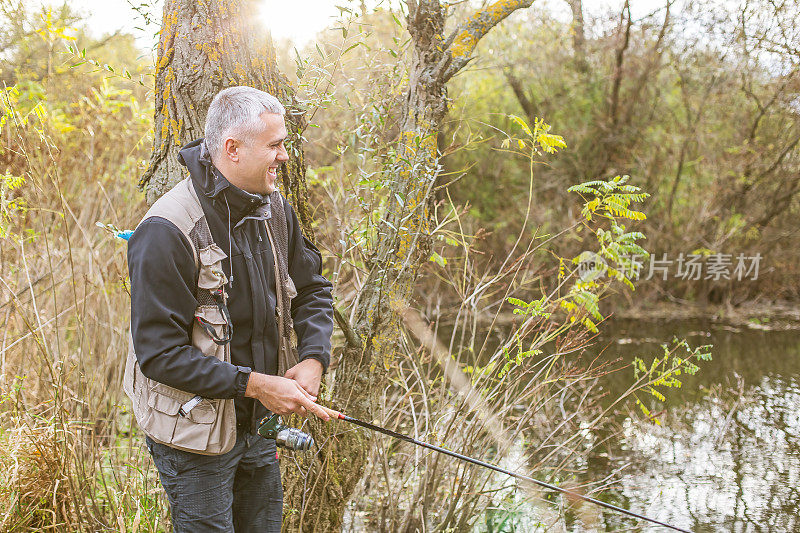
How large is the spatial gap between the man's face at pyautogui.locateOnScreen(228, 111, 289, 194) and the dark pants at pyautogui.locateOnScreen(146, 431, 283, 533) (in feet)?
2.38

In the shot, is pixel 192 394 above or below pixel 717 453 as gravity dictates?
below

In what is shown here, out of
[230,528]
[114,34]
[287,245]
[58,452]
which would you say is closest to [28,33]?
[114,34]

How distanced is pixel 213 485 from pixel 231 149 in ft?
3.03

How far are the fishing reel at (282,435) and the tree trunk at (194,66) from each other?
3.28 ft

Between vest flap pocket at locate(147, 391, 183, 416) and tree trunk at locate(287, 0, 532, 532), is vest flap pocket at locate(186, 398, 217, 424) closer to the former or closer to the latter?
vest flap pocket at locate(147, 391, 183, 416)

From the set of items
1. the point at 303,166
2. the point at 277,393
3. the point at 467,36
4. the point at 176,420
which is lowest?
the point at 176,420

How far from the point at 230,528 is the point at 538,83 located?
9.10 m

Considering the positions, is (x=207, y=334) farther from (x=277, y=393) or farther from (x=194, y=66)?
(x=194, y=66)

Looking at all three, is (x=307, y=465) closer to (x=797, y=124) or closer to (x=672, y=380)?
(x=672, y=380)

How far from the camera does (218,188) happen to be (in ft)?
6.48

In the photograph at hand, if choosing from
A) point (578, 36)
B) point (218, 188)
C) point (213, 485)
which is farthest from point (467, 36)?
point (578, 36)

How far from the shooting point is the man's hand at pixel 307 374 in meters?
2.11

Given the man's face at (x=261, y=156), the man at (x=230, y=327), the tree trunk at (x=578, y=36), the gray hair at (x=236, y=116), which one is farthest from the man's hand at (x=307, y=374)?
the tree trunk at (x=578, y=36)

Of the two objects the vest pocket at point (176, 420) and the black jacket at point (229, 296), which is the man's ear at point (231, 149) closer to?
the black jacket at point (229, 296)
